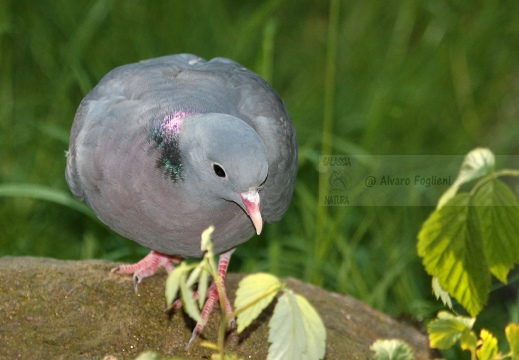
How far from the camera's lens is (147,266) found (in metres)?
3.89

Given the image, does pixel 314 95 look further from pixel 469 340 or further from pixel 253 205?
pixel 469 340

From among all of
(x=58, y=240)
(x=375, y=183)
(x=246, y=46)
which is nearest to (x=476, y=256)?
(x=375, y=183)

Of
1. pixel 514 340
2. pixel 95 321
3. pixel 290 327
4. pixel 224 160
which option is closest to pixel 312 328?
pixel 290 327

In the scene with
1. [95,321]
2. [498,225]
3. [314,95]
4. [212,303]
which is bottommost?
[95,321]

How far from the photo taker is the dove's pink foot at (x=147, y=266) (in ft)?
12.3

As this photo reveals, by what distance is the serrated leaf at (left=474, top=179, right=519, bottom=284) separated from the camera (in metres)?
2.54

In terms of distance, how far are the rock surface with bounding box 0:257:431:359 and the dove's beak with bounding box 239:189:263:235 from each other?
63cm

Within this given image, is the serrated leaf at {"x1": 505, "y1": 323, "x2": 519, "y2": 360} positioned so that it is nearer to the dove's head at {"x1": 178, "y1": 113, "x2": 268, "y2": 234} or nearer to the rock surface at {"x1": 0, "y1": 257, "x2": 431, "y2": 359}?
the dove's head at {"x1": 178, "y1": 113, "x2": 268, "y2": 234}

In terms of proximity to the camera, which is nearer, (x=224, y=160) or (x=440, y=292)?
(x=440, y=292)

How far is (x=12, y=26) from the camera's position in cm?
675

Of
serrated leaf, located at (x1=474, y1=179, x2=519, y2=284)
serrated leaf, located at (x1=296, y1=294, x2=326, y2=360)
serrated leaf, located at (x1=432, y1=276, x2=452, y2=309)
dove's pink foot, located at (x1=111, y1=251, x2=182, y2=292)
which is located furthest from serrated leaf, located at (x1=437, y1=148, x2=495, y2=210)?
dove's pink foot, located at (x1=111, y1=251, x2=182, y2=292)

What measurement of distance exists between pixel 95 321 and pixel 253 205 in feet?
2.77

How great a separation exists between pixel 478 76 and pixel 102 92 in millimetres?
4606

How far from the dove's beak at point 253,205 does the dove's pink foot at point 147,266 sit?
806mm
